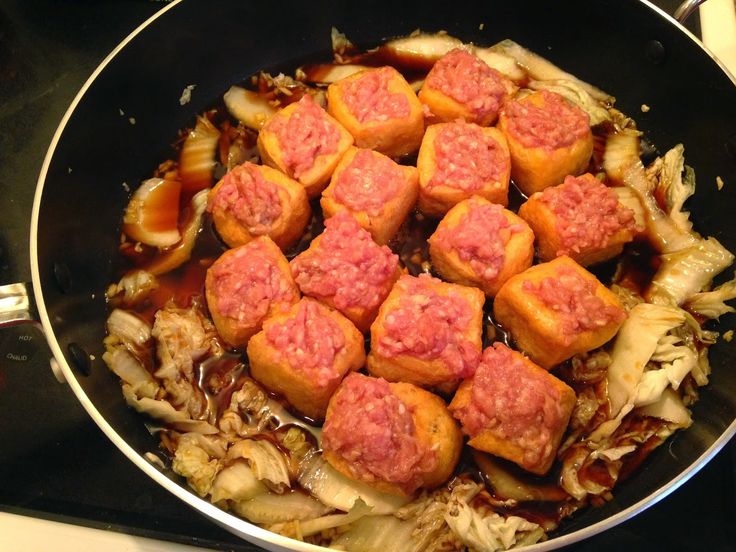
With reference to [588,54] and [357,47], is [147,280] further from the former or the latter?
[588,54]

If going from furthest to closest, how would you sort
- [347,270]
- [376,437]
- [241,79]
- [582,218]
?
[241,79] < [582,218] < [347,270] < [376,437]

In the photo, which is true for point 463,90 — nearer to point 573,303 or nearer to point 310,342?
point 573,303

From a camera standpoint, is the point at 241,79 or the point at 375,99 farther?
the point at 241,79

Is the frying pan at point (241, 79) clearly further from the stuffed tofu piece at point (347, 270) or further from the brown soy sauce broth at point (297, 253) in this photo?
the stuffed tofu piece at point (347, 270)

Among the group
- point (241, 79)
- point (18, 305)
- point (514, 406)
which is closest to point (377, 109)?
point (241, 79)

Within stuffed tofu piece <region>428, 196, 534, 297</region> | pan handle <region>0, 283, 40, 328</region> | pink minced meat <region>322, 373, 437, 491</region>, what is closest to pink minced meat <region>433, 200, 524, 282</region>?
stuffed tofu piece <region>428, 196, 534, 297</region>

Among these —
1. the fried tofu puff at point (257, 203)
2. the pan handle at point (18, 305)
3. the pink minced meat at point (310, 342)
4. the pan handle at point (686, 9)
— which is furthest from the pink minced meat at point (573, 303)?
the pan handle at point (18, 305)

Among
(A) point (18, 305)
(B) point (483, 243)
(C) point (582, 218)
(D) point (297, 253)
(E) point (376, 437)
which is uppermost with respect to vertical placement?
(C) point (582, 218)
